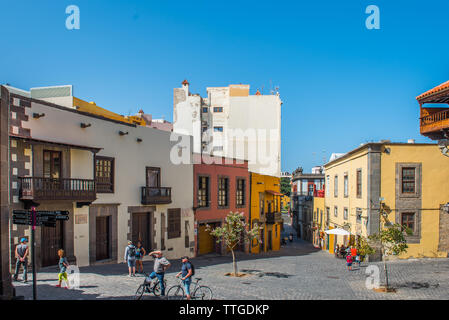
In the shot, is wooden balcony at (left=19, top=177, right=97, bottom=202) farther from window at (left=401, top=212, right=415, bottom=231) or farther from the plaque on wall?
window at (left=401, top=212, right=415, bottom=231)

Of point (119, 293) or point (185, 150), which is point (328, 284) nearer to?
point (119, 293)

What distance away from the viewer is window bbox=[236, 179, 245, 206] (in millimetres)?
36094

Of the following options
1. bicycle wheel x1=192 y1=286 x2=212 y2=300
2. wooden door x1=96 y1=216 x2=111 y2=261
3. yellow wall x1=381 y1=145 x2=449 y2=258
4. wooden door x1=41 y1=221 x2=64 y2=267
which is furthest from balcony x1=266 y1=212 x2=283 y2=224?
bicycle wheel x1=192 y1=286 x2=212 y2=300

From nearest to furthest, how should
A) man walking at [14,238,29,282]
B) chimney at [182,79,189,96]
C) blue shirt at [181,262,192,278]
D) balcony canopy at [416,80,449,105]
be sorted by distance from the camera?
blue shirt at [181,262,192,278]
man walking at [14,238,29,282]
balcony canopy at [416,80,449,105]
chimney at [182,79,189,96]

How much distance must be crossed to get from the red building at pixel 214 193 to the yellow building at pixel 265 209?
2351 millimetres

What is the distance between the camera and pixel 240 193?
36.4 metres

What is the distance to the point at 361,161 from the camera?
2884 centimetres

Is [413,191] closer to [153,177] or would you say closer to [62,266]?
[153,177]

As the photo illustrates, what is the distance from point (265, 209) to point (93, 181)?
80.1 ft

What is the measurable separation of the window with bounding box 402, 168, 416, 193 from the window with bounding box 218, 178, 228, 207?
13.7 metres

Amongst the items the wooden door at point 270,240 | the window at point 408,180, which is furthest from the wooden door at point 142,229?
the wooden door at point 270,240

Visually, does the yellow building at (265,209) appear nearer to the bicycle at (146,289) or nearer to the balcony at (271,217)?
the balcony at (271,217)

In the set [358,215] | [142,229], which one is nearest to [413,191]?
[358,215]
